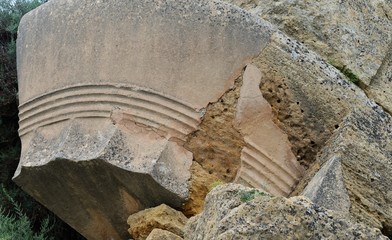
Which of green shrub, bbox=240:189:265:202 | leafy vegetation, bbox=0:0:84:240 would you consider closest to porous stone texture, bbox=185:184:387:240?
green shrub, bbox=240:189:265:202

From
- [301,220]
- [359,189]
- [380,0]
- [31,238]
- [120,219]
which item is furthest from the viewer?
[380,0]

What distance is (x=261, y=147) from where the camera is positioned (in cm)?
538

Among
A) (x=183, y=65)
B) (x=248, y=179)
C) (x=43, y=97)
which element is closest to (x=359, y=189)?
(x=248, y=179)

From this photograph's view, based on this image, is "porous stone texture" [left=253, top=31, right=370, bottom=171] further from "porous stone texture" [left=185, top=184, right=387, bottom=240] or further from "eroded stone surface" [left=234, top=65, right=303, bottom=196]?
"porous stone texture" [left=185, top=184, right=387, bottom=240]

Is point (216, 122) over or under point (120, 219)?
over

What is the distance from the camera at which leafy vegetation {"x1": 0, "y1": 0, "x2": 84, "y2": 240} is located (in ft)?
19.8

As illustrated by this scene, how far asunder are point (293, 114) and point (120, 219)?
3.22 feet

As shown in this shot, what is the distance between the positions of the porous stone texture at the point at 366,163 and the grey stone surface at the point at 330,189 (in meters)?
0.03

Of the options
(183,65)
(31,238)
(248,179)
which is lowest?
(31,238)

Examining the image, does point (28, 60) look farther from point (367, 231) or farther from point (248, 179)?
point (367, 231)

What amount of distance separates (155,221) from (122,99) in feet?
2.18

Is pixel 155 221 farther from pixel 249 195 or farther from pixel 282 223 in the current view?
pixel 282 223

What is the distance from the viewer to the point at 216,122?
212 inches

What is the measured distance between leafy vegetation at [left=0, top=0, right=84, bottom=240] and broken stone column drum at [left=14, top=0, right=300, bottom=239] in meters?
0.41
